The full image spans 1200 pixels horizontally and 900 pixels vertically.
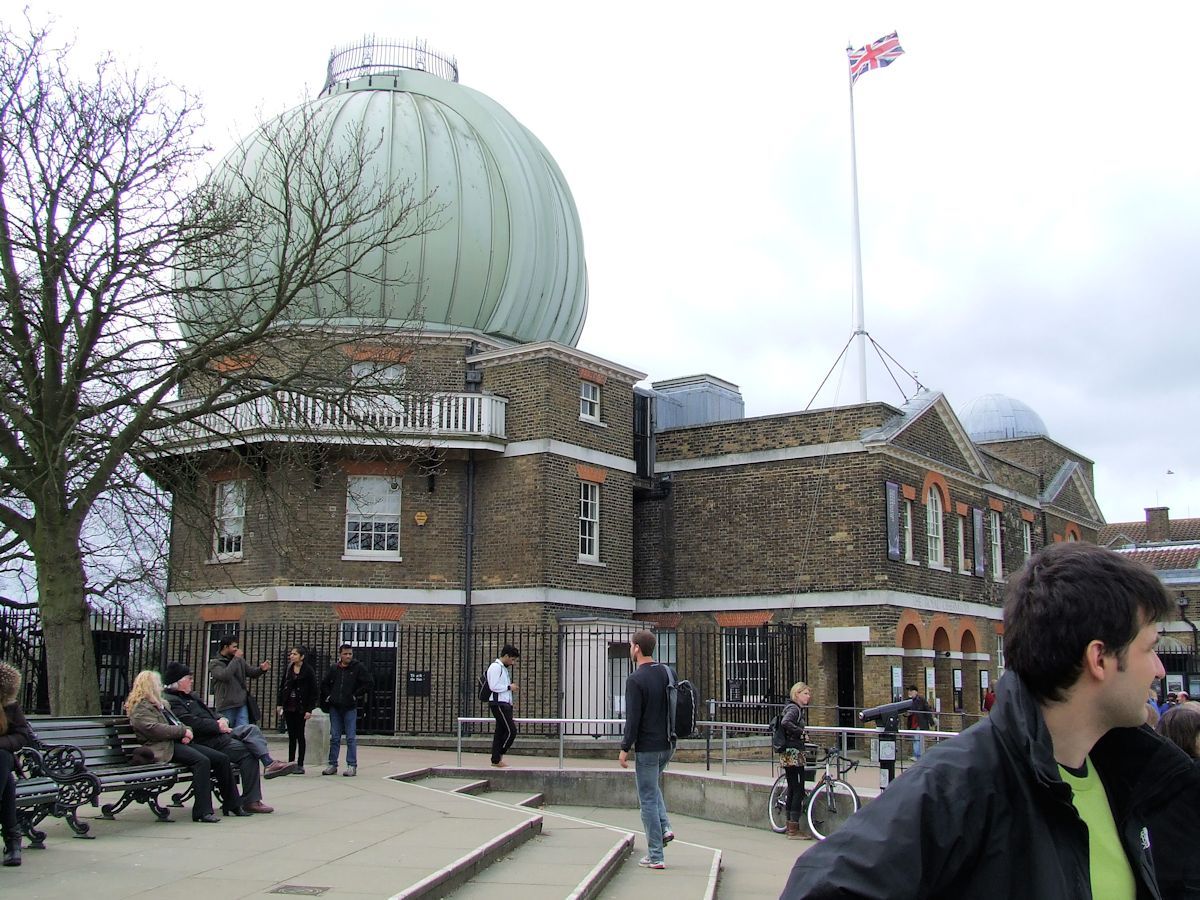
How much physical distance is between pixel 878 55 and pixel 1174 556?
2646 centimetres

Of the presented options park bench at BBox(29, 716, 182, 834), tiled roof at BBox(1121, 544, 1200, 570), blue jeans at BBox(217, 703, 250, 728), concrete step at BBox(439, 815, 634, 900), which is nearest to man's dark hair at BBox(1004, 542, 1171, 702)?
concrete step at BBox(439, 815, 634, 900)

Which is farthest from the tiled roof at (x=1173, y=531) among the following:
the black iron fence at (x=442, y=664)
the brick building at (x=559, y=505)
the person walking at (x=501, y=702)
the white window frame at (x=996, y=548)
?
the person walking at (x=501, y=702)

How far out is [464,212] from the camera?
89.5 feet

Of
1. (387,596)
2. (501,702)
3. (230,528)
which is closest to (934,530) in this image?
(387,596)

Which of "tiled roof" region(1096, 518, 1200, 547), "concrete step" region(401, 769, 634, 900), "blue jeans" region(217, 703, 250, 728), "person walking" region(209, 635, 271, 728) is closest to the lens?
"concrete step" region(401, 769, 634, 900)

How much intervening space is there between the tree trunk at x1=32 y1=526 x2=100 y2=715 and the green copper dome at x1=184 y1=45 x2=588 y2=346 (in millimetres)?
11631

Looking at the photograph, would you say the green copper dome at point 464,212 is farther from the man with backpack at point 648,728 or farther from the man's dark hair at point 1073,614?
the man's dark hair at point 1073,614

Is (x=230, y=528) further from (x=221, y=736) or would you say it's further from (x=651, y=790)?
(x=651, y=790)

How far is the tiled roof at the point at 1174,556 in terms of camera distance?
4606 centimetres

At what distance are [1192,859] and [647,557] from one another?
27.4 meters

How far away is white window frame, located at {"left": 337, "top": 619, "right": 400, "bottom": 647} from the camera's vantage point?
81.8 feet

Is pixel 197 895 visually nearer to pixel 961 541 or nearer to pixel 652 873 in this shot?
pixel 652 873

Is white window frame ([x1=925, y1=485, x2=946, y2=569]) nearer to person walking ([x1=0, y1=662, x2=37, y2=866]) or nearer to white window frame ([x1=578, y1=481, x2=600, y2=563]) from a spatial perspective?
white window frame ([x1=578, y1=481, x2=600, y2=563])

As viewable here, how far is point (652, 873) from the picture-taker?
10.6 m
